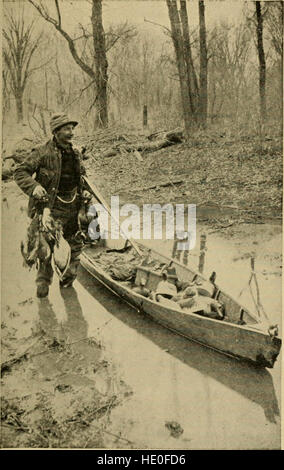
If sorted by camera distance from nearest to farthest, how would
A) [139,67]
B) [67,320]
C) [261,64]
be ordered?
1. [67,320]
2. [261,64]
3. [139,67]

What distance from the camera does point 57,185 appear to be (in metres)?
4.14

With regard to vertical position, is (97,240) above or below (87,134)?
below

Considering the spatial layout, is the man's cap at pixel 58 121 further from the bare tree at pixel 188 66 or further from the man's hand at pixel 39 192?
the bare tree at pixel 188 66

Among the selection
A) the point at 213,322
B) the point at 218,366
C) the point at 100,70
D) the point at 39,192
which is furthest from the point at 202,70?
the point at 218,366

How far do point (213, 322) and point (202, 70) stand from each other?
1.94m

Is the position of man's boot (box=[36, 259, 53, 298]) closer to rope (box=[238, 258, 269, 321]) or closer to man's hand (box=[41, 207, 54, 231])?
man's hand (box=[41, 207, 54, 231])

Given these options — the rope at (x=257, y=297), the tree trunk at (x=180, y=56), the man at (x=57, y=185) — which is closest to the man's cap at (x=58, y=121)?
the man at (x=57, y=185)

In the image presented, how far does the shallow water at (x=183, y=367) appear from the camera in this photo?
3.88 metres

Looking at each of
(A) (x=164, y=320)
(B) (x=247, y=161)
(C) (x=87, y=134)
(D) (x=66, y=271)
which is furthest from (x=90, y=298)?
(B) (x=247, y=161)

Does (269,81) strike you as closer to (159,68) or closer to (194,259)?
(159,68)

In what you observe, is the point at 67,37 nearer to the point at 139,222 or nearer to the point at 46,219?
the point at 46,219

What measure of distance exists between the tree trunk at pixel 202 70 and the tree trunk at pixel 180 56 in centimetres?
10

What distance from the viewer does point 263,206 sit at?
4.15 metres
